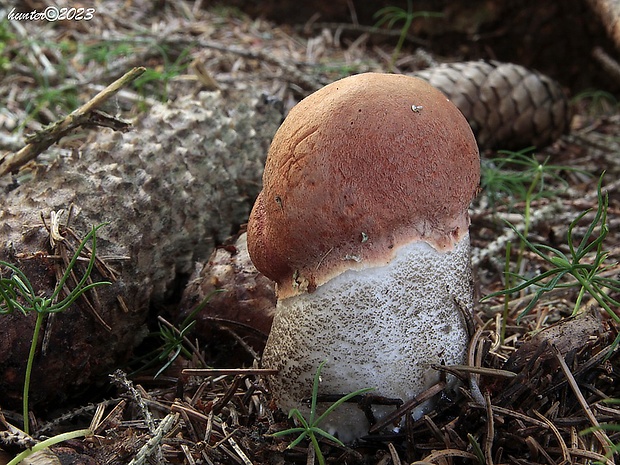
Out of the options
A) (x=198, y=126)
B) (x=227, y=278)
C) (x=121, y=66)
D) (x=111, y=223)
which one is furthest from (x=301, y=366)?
(x=121, y=66)

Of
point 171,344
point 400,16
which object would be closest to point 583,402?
point 171,344

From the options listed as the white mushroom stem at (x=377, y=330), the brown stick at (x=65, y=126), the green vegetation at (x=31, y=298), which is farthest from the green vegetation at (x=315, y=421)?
the brown stick at (x=65, y=126)

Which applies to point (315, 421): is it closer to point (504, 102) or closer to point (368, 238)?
point (368, 238)

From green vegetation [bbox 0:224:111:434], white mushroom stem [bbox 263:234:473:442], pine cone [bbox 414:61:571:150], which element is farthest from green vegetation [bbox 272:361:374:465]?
pine cone [bbox 414:61:571:150]

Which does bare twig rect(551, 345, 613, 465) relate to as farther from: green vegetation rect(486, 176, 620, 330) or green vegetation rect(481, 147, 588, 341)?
green vegetation rect(481, 147, 588, 341)

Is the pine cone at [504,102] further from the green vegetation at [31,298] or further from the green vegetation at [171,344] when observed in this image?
the green vegetation at [31,298]

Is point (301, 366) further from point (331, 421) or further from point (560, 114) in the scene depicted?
point (560, 114)
